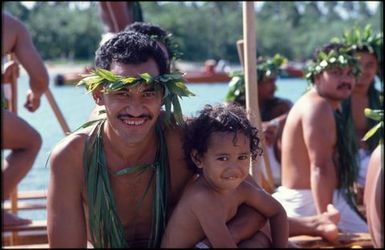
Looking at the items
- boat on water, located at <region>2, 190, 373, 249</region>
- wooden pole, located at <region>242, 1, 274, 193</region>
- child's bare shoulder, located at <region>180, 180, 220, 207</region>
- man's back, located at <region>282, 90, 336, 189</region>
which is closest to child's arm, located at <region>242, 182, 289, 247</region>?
child's bare shoulder, located at <region>180, 180, 220, 207</region>

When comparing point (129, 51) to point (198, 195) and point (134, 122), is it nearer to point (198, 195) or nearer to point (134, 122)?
point (134, 122)

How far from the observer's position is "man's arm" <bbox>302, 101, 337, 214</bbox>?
13.6ft

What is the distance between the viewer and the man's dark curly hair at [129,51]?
2725mm

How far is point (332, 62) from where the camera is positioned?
173 inches

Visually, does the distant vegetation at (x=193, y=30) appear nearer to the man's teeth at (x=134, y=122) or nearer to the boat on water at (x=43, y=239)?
the boat on water at (x=43, y=239)

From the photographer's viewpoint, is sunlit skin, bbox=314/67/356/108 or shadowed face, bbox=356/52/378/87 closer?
sunlit skin, bbox=314/67/356/108

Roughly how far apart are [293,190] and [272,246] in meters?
1.49

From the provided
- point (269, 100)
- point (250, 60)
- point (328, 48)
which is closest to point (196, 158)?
point (250, 60)

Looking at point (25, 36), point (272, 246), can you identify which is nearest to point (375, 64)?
point (25, 36)

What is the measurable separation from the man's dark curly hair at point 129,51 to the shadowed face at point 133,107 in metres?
0.02

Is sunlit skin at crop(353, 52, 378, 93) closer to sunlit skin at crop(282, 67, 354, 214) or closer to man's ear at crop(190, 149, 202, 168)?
sunlit skin at crop(282, 67, 354, 214)

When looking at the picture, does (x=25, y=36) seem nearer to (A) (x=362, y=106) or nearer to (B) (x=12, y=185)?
(B) (x=12, y=185)

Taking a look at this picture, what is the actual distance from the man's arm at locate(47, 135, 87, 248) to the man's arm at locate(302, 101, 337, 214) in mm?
1637

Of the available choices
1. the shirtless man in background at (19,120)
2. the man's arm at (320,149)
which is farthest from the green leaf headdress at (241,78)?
the shirtless man in background at (19,120)
